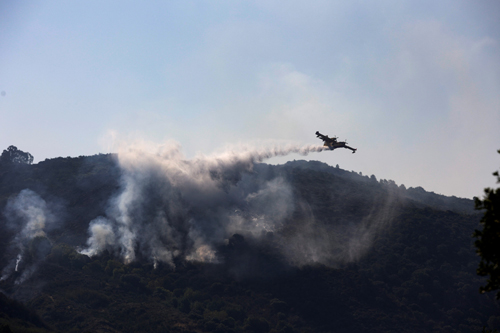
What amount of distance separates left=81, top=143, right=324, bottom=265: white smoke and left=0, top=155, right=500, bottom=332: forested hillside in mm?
863

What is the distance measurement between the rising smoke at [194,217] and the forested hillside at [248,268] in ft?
2.42

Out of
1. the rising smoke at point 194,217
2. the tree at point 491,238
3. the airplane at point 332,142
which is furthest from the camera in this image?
the rising smoke at point 194,217

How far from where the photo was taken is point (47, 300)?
→ 99438 mm

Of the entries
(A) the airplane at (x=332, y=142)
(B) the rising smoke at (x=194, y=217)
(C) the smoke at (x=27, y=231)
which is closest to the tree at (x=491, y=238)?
(A) the airplane at (x=332, y=142)

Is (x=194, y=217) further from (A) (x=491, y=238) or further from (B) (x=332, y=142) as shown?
(A) (x=491, y=238)

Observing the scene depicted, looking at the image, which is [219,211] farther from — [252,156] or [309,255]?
[309,255]

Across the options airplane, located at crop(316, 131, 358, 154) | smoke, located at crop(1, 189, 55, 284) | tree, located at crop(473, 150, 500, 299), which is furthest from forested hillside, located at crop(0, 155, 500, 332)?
tree, located at crop(473, 150, 500, 299)

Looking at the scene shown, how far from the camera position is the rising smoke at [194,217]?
131375mm

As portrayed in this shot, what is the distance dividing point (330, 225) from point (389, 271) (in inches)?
1091

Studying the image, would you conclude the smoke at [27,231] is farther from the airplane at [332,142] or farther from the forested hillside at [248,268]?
the airplane at [332,142]

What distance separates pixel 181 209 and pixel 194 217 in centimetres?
597

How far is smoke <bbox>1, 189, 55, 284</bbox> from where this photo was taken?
110 metres

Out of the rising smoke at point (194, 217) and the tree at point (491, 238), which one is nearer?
the tree at point (491, 238)

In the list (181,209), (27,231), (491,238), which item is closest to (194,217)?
(181,209)
